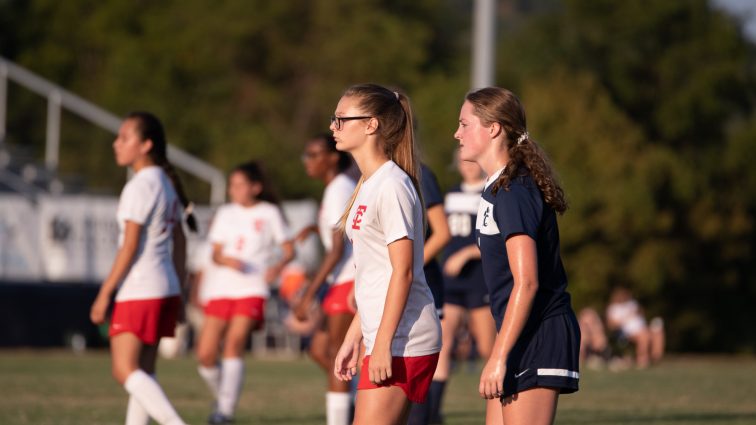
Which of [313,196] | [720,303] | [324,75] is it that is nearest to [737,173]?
[720,303]

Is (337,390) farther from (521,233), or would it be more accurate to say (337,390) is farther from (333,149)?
(521,233)

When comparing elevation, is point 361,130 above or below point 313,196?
below

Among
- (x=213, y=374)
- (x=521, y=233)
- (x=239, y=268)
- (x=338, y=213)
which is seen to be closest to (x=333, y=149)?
(x=338, y=213)

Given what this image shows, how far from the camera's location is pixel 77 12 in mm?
62969

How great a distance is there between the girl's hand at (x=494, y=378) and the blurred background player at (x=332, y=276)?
3.95 meters

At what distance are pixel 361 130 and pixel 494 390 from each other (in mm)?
1265

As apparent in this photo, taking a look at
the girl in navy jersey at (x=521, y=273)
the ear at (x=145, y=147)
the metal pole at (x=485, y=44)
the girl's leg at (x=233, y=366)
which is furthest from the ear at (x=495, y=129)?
the metal pole at (x=485, y=44)

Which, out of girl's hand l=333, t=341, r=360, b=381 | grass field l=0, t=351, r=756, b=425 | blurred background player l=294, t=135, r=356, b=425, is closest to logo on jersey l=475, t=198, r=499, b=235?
girl's hand l=333, t=341, r=360, b=381

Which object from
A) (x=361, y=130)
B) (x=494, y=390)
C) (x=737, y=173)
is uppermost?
(x=737, y=173)

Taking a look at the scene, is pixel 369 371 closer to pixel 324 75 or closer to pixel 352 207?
pixel 352 207

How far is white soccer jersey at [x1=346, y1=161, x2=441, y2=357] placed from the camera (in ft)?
18.0

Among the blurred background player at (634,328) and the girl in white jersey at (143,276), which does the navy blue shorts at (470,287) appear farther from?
the blurred background player at (634,328)

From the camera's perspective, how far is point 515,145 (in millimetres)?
5598

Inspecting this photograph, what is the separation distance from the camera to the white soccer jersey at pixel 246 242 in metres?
11.5
